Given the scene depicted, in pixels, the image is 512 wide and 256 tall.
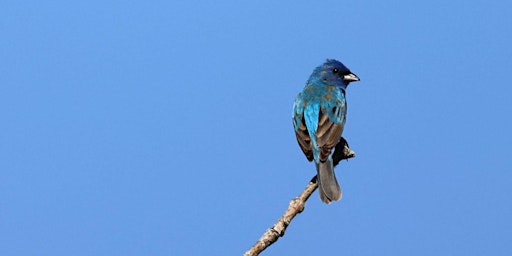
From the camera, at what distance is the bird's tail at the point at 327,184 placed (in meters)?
6.62

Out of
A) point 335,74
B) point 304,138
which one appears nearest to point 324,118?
point 304,138

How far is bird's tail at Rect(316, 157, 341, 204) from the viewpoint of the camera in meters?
6.62

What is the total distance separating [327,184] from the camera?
6.77 m

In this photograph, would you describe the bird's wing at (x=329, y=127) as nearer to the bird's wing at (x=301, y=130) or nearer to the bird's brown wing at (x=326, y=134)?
the bird's brown wing at (x=326, y=134)

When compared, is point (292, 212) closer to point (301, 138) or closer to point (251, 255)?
point (251, 255)

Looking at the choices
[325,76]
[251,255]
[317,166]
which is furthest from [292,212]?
[325,76]

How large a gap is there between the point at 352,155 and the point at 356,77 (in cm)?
333

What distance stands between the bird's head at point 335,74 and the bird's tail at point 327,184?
2.55 meters

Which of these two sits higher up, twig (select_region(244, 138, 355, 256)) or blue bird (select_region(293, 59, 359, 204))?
blue bird (select_region(293, 59, 359, 204))

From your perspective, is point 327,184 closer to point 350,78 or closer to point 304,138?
point 304,138

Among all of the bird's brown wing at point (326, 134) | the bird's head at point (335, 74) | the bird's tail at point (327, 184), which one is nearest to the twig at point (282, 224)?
the bird's tail at point (327, 184)

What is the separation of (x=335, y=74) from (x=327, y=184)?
314cm

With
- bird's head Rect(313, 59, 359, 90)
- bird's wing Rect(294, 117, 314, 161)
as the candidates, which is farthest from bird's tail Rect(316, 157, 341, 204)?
bird's head Rect(313, 59, 359, 90)

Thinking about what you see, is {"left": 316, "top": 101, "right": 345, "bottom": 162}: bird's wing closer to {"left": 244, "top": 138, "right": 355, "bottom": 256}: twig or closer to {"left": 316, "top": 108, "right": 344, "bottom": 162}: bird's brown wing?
{"left": 316, "top": 108, "right": 344, "bottom": 162}: bird's brown wing
